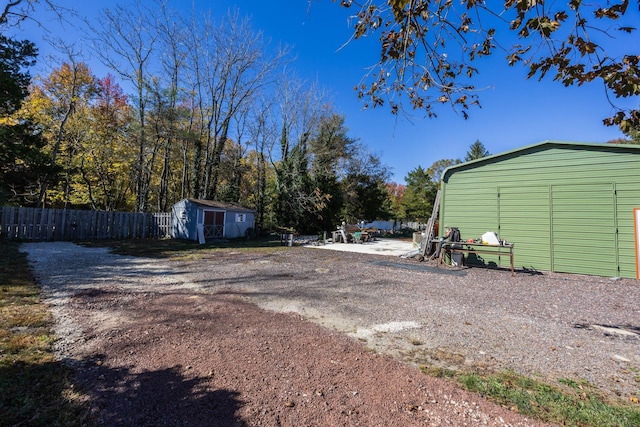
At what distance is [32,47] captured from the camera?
40.3ft

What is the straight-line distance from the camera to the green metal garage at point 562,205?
751 centimetres

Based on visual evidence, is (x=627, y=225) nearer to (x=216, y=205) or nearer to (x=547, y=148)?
(x=547, y=148)

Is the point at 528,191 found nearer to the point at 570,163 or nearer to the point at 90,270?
the point at 570,163

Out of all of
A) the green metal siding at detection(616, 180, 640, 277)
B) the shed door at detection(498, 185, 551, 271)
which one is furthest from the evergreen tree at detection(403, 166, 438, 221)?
the green metal siding at detection(616, 180, 640, 277)

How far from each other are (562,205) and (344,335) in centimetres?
833

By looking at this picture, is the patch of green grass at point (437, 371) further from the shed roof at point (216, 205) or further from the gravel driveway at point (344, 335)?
the shed roof at point (216, 205)

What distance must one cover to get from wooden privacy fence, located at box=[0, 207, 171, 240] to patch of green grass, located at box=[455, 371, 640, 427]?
62.3ft

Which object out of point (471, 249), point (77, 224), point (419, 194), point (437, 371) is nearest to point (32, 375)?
point (437, 371)

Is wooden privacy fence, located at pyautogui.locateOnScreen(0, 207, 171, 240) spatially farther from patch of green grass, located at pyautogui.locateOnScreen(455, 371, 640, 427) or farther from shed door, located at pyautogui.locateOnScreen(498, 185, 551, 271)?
patch of green grass, located at pyautogui.locateOnScreen(455, 371, 640, 427)

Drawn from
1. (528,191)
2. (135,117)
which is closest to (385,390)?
(528,191)

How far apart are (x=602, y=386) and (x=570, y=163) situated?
797 centimetres

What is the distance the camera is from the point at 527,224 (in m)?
8.66

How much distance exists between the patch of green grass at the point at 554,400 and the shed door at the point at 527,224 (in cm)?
718

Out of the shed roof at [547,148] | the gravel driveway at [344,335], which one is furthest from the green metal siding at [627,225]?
the shed roof at [547,148]
